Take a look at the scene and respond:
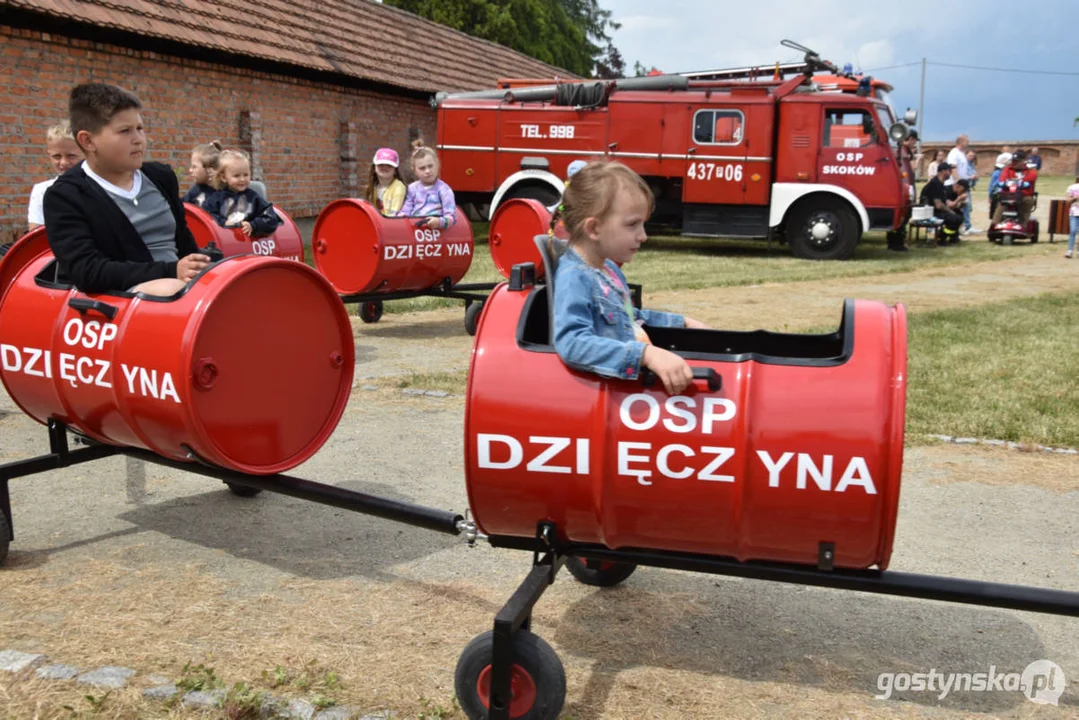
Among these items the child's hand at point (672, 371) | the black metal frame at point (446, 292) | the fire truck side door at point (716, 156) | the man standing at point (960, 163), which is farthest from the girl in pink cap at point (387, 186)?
the man standing at point (960, 163)

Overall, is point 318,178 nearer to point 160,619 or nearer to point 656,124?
point 656,124

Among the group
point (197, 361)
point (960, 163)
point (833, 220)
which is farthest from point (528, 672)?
point (960, 163)

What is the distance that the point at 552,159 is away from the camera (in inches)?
712

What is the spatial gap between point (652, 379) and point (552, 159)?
15797 mm

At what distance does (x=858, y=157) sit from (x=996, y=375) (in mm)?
10100

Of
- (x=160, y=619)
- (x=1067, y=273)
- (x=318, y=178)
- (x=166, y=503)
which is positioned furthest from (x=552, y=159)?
(x=160, y=619)

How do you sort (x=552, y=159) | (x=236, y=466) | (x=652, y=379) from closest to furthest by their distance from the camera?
(x=652, y=379)
(x=236, y=466)
(x=552, y=159)

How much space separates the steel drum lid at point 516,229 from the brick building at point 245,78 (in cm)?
576

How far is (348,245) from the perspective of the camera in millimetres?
8781

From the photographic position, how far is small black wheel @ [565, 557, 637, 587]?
3615 millimetres

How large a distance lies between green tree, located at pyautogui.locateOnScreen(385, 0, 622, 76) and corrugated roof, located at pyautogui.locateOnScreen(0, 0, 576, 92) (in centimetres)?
726

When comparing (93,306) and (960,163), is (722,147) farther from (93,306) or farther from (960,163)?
(93,306)

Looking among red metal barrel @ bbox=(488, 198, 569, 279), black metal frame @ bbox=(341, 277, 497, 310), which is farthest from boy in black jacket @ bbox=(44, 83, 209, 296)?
red metal barrel @ bbox=(488, 198, 569, 279)

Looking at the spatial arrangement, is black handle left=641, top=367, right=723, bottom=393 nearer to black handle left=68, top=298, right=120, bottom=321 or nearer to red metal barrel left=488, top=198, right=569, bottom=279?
black handle left=68, top=298, right=120, bottom=321
